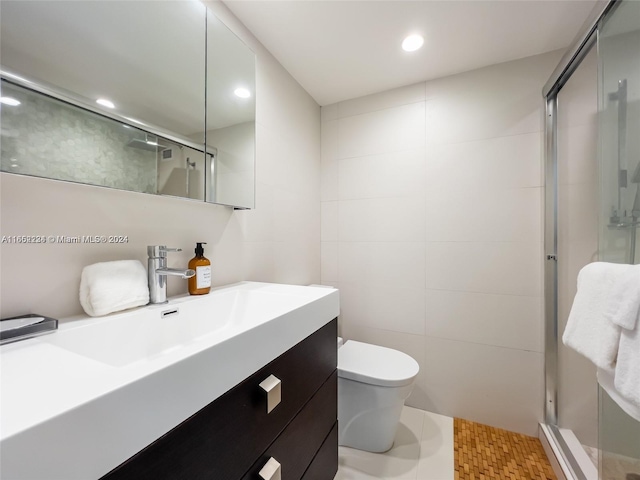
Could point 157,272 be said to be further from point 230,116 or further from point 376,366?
point 376,366

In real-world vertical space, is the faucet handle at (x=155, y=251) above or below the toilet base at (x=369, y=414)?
above

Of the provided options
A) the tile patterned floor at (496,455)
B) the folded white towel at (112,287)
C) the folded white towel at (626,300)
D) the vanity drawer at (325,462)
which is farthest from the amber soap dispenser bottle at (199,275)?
the tile patterned floor at (496,455)

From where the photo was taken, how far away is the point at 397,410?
1.32 m

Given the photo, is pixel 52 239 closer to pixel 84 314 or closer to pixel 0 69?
pixel 84 314

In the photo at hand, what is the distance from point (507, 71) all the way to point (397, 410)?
74.0 inches

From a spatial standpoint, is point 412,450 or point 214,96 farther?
point 412,450

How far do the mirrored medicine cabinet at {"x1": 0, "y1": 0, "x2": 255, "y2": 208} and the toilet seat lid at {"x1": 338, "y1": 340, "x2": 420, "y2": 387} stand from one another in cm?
93

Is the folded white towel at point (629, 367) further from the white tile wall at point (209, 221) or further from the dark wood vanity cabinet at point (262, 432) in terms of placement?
the white tile wall at point (209, 221)

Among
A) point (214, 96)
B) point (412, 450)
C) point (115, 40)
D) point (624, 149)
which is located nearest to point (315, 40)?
point (214, 96)

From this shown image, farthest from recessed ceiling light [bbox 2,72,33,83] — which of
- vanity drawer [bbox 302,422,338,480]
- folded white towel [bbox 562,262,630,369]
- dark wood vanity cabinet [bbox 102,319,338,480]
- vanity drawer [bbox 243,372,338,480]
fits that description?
folded white towel [bbox 562,262,630,369]

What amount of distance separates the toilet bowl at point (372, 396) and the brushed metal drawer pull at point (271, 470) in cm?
72

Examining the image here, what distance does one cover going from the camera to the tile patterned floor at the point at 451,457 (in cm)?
125

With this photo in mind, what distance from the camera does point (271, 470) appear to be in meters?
0.63

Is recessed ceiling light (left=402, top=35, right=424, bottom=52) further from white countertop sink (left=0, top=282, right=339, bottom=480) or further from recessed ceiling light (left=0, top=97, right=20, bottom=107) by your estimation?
→ recessed ceiling light (left=0, top=97, right=20, bottom=107)
